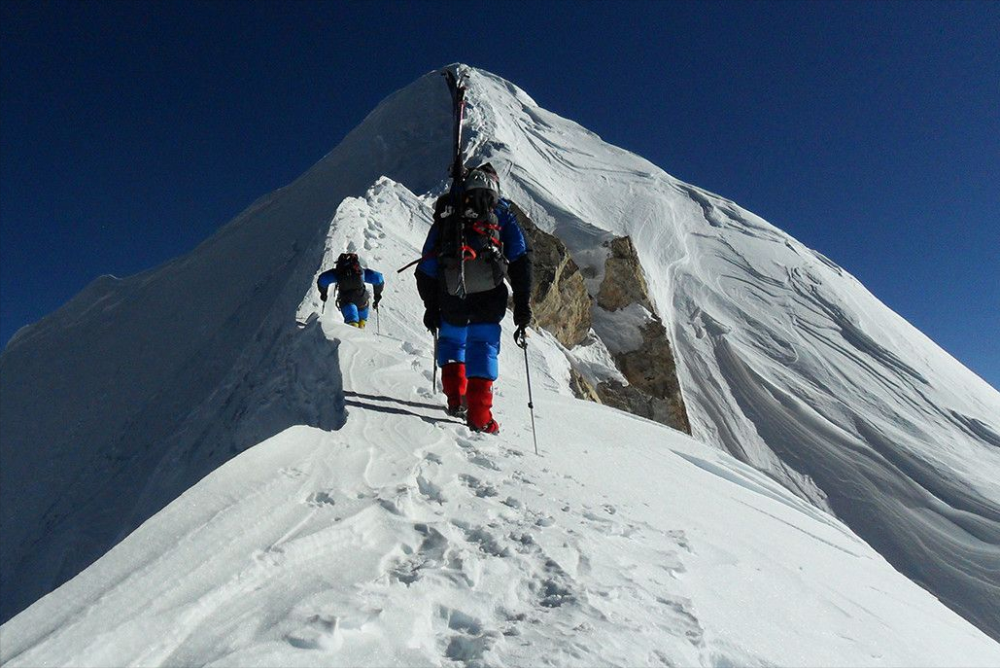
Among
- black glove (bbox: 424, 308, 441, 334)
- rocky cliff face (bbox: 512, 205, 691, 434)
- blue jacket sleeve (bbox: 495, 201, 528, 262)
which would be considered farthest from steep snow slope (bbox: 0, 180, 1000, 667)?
rocky cliff face (bbox: 512, 205, 691, 434)

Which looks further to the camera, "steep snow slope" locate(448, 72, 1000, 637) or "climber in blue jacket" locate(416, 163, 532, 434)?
"steep snow slope" locate(448, 72, 1000, 637)

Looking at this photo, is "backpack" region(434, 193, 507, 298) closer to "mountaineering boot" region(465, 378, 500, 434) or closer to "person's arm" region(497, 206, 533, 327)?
"person's arm" region(497, 206, 533, 327)

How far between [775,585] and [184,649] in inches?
90.9

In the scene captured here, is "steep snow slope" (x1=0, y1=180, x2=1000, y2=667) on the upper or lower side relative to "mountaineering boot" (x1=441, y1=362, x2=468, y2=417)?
lower

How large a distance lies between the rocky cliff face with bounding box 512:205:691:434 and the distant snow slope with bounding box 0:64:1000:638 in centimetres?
93

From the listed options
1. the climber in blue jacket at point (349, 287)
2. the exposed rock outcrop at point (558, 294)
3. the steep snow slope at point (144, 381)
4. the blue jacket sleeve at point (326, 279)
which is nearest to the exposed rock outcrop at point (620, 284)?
the exposed rock outcrop at point (558, 294)

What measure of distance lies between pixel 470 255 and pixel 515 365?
4.79 m

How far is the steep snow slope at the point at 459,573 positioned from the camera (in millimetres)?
1605

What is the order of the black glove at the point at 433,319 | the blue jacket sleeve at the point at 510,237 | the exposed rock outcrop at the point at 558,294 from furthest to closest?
the exposed rock outcrop at the point at 558,294 < the black glove at the point at 433,319 < the blue jacket sleeve at the point at 510,237

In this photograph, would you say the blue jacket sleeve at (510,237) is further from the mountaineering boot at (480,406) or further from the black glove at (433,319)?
the mountaineering boot at (480,406)

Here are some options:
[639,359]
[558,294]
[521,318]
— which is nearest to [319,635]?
[521,318]

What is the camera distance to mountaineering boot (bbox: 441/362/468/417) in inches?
165

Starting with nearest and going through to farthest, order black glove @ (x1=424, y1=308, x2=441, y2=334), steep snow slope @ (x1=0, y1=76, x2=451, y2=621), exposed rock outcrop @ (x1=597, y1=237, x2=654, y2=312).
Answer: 1. black glove @ (x1=424, y1=308, x2=441, y2=334)
2. steep snow slope @ (x1=0, y1=76, x2=451, y2=621)
3. exposed rock outcrop @ (x1=597, y1=237, x2=654, y2=312)

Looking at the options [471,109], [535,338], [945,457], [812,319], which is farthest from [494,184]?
[471,109]
